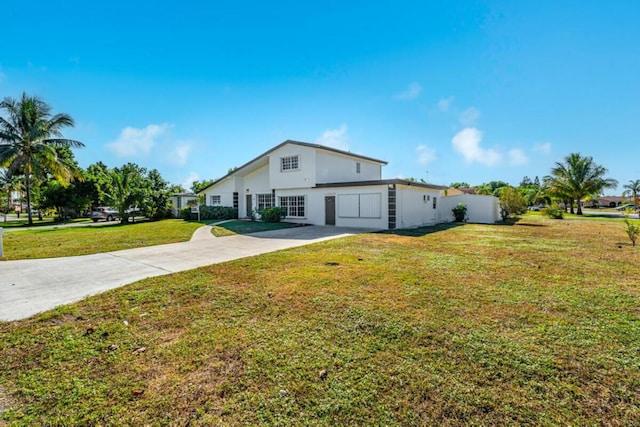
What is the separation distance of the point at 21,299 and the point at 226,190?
21.8 meters

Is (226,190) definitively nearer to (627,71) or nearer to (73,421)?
(73,421)

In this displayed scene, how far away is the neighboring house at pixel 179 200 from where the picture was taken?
29766 millimetres

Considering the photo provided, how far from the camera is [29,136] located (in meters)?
23.4

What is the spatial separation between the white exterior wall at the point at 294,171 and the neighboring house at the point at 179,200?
13.4 metres

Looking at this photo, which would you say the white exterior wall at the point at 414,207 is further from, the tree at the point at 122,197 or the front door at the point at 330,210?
the tree at the point at 122,197

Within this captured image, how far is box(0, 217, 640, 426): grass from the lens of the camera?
2451 millimetres

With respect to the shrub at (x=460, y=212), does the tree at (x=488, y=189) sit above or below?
above

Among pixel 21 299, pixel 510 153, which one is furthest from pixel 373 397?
pixel 510 153

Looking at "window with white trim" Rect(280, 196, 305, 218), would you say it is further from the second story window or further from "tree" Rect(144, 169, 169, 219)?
"tree" Rect(144, 169, 169, 219)

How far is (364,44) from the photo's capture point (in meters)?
15.5

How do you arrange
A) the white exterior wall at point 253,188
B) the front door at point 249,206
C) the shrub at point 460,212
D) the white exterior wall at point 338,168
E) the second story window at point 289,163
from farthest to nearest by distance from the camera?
the front door at point 249,206
the white exterior wall at point 253,188
the shrub at point 460,212
the second story window at point 289,163
the white exterior wall at point 338,168

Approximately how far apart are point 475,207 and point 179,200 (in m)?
29.4

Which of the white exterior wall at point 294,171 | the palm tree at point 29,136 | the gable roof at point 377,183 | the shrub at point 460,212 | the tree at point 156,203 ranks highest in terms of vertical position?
the palm tree at point 29,136

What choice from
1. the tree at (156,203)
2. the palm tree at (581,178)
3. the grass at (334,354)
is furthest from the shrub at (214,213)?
the palm tree at (581,178)
